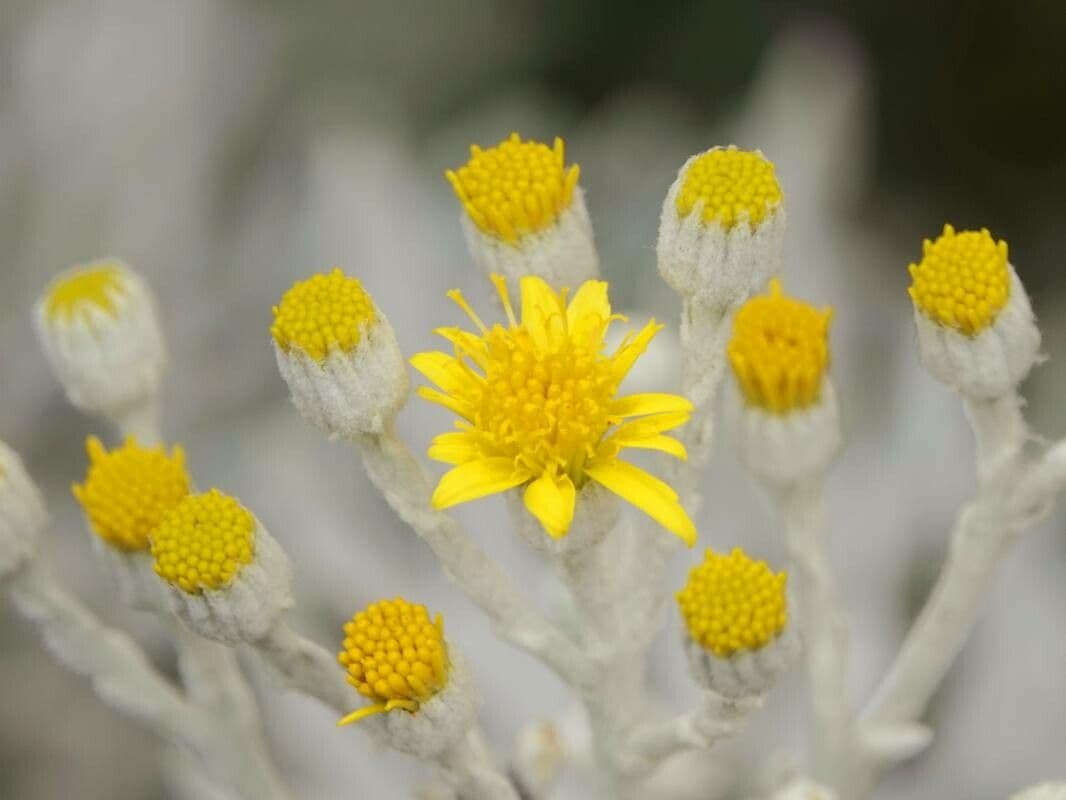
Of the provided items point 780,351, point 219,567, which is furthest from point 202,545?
point 780,351

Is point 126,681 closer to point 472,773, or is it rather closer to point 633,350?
point 472,773

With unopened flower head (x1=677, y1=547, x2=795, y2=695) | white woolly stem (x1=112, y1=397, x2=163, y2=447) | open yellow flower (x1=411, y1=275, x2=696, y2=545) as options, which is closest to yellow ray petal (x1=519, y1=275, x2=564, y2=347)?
open yellow flower (x1=411, y1=275, x2=696, y2=545)

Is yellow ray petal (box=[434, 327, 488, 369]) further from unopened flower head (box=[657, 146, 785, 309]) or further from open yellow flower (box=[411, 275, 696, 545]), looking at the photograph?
unopened flower head (box=[657, 146, 785, 309])

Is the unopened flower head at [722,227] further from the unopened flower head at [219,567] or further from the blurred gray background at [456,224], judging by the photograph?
the blurred gray background at [456,224]

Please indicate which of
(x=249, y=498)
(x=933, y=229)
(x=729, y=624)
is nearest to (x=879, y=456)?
(x=933, y=229)

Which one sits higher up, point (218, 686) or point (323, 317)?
point (323, 317)
